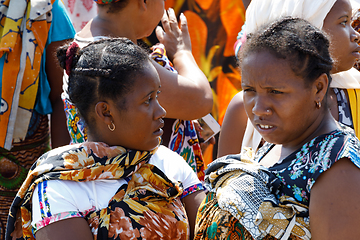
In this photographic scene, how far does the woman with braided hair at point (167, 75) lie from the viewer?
7.37 feet

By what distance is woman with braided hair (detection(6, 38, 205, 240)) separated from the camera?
1556mm

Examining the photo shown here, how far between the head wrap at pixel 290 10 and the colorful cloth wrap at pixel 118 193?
1.07m

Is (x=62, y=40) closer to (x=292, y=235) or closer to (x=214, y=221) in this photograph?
(x=214, y=221)

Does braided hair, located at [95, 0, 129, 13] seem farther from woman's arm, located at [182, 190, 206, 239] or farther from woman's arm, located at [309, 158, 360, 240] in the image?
woman's arm, located at [309, 158, 360, 240]

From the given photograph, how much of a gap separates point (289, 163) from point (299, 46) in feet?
1.54

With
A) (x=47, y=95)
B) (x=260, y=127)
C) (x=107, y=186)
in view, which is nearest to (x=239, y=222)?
(x=260, y=127)

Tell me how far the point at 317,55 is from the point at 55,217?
1.23m

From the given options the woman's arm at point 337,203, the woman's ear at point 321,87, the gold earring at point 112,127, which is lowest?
the woman's arm at point 337,203

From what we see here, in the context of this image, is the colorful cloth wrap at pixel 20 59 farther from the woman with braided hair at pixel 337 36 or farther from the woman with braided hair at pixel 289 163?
the woman with braided hair at pixel 289 163

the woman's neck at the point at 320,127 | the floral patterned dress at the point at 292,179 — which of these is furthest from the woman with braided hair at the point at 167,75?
the woman's neck at the point at 320,127

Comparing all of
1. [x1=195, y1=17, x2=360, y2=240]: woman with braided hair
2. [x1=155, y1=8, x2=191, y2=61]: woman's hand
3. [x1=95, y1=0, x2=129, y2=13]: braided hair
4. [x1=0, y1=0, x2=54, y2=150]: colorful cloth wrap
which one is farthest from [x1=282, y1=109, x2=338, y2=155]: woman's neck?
[x1=0, y1=0, x2=54, y2=150]: colorful cloth wrap

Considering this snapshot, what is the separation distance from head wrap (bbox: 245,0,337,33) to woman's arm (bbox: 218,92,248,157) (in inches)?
19.3

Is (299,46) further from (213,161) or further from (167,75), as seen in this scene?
(167,75)

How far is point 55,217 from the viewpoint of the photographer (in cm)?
149
